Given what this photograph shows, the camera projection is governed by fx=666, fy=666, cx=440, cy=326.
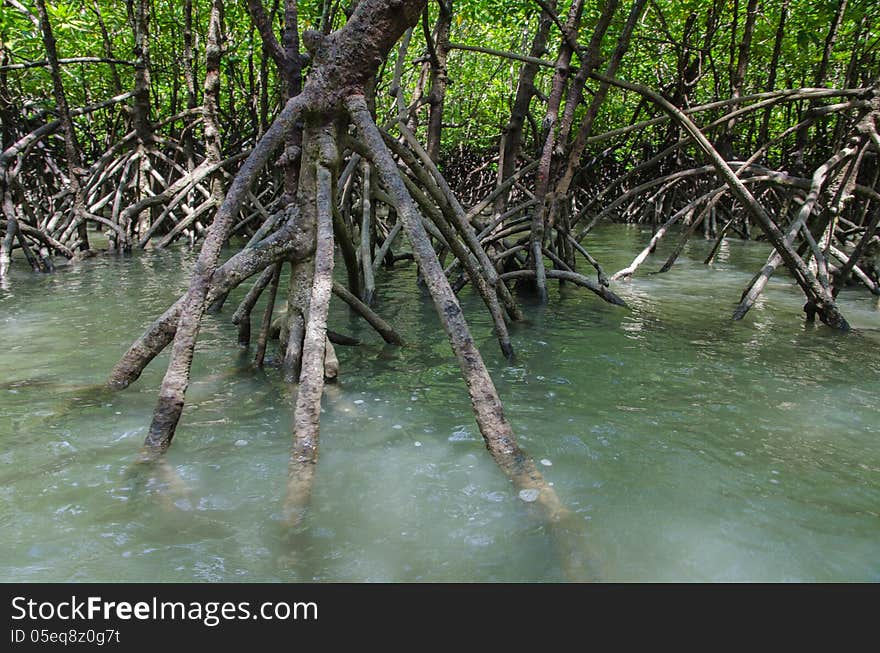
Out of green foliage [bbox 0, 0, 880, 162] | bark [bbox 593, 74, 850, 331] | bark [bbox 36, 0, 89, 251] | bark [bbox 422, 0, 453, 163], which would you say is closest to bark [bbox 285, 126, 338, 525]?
bark [bbox 593, 74, 850, 331]

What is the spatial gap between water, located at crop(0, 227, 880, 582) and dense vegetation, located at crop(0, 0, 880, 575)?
192mm

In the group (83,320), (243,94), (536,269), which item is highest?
(243,94)

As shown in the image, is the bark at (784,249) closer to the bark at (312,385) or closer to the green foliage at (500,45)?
the bark at (312,385)

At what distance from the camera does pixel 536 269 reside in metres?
5.23

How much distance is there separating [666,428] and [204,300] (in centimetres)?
207

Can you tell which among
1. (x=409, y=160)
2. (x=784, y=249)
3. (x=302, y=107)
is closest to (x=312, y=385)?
(x=302, y=107)

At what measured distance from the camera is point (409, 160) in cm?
383

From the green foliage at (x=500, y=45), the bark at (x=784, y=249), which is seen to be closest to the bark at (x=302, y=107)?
the bark at (x=784, y=249)

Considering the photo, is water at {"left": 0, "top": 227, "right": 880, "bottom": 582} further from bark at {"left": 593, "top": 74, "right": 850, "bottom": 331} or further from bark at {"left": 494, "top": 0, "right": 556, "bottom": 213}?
bark at {"left": 494, "top": 0, "right": 556, "bottom": 213}

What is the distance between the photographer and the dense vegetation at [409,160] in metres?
2.83

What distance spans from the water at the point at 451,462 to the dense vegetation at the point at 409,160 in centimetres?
19

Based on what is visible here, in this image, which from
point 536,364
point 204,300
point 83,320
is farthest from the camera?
→ point 83,320

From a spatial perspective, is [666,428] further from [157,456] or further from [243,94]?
[243,94]
